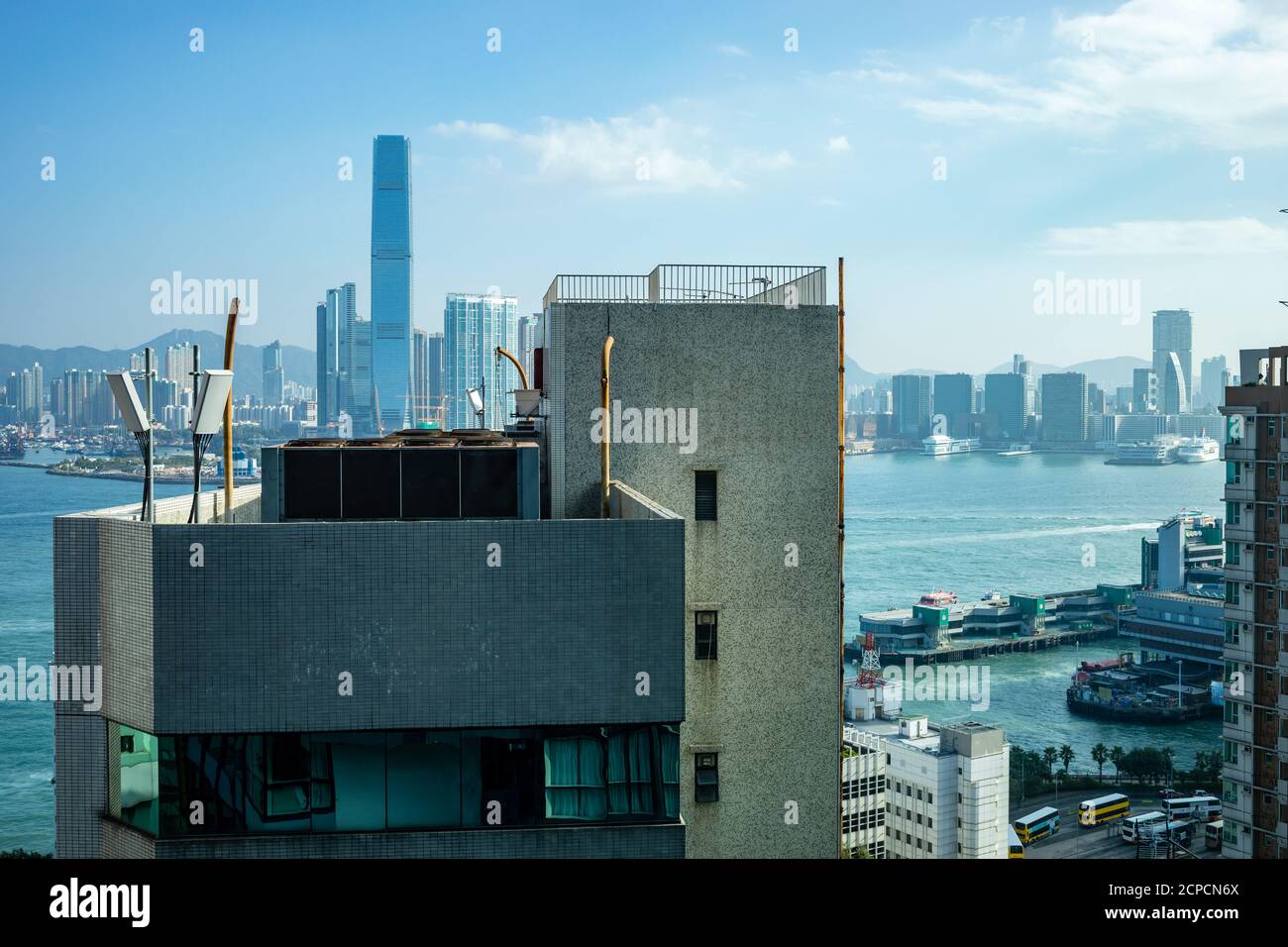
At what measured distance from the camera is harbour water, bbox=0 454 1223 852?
2635 inches

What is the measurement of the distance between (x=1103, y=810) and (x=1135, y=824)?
3.87m

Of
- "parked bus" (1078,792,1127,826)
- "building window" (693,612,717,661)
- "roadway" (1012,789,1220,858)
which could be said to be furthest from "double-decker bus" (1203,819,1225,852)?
"building window" (693,612,717,661)

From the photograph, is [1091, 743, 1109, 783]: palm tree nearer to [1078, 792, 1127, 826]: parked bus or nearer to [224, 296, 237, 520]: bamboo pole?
[1078, 792, 1127, 826]: parked bus

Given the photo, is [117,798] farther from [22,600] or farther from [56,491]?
[56,491]

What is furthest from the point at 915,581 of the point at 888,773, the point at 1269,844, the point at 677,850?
the point at 677,850

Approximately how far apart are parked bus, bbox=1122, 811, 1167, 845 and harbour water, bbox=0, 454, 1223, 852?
14.3 meters

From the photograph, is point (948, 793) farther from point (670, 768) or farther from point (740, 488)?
point (670, 768)

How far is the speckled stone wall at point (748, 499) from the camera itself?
42.5 feet

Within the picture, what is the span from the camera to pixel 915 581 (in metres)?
124

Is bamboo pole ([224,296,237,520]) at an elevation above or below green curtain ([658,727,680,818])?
above

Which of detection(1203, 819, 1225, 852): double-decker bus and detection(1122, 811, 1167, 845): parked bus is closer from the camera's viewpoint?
detection(1203, 819, 1225, 852): double-decker bus

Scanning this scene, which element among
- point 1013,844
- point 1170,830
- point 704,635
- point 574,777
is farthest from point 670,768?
point 1170,830

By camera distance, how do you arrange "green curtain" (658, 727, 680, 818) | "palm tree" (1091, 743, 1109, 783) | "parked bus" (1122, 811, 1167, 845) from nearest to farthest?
"green curtain" (658, 727, 680, 818)
"parked bus" (1122, 811, 1167, 845)
"palm tree" (1091, 743, 1109, 783)

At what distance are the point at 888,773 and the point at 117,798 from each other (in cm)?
5185
